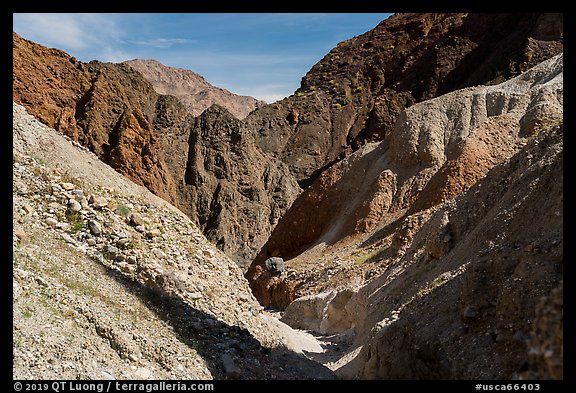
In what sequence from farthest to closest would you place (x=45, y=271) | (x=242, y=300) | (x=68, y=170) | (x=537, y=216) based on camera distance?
1. (x=242, y=300)
2. (x=68, y=170)
3. (x=537, y=216)
4. (x=45, y=271)

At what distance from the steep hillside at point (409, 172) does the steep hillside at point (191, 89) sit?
99.9 metres

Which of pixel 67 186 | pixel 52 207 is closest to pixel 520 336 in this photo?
pixel 52 207

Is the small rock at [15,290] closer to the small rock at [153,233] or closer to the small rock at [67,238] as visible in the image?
the small rock at [67,238]

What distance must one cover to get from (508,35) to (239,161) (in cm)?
2702

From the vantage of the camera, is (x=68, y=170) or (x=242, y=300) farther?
(x=242, y=300)

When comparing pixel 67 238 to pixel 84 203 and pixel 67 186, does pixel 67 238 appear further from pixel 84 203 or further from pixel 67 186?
pixel 67 186

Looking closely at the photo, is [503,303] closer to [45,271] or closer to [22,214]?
[45,271]

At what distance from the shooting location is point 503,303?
852 centimetres

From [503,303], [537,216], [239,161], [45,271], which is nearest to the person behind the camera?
[503,303]

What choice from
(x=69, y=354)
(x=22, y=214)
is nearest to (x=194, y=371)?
(x=69, y=354)

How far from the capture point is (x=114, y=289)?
1022 centimetres

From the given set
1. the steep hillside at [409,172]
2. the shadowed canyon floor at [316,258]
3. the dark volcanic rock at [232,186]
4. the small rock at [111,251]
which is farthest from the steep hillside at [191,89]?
the small rock at [111,251]

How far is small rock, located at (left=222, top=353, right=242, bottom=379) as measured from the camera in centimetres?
1001

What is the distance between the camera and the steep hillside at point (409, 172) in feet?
79.5
